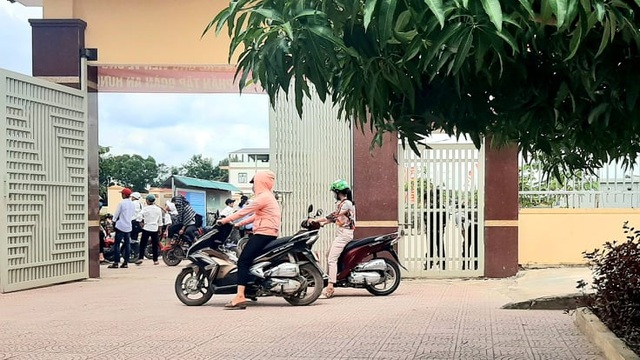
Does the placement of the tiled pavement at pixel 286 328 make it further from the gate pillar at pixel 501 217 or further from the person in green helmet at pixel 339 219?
the gate pillar at pixel 501 217

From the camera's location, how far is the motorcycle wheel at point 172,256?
1752 cm

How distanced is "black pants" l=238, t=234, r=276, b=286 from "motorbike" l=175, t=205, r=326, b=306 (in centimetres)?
9

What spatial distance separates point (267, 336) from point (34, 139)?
20.7 feet

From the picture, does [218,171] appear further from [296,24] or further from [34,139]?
[296,24]

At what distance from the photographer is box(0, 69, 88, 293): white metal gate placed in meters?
10.9

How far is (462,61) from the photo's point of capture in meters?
2.32

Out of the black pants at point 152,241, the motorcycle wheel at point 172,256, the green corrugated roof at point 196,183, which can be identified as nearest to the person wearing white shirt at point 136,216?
the black pants at point 152,241

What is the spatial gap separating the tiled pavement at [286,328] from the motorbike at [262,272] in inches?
8.4

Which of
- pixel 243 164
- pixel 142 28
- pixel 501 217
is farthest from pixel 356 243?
pixel 243 164

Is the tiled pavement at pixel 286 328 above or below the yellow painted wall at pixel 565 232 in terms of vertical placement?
below

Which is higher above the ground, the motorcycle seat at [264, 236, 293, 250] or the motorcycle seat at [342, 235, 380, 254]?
the motorcycle seat at [264, 236, 293, 250]

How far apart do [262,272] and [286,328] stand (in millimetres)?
1690

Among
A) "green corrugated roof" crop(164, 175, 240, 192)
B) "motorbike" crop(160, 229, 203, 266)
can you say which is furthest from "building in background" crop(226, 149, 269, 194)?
"motorbike" crop(160, 229, 203, 266)

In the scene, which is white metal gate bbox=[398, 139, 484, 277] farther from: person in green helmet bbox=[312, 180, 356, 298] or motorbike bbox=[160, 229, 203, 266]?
motorbike bbox=[160, 229, 203, 266]
